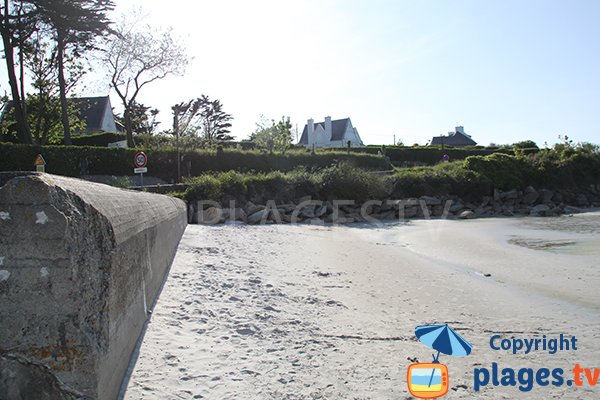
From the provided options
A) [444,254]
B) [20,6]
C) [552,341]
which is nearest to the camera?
[552,341]

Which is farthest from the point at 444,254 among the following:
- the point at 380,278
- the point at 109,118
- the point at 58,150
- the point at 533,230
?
the point at 109,118

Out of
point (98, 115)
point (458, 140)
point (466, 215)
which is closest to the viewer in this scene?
point (466, 215)

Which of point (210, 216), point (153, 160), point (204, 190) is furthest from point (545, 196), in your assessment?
point (153, 160)

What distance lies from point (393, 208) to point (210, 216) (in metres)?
10.7

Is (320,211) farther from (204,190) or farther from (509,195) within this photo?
(509,195)

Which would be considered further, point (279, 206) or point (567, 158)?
point (567, 158)

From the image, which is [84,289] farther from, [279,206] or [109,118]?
[109,118]

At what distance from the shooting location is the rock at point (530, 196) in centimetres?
2908

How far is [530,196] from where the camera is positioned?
2925cm

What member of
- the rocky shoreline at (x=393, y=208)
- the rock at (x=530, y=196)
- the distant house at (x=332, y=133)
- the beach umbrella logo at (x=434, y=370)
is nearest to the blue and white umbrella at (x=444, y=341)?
the beach umbrella logo at (x=434, y=370)

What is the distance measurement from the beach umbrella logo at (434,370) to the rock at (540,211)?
24.6 m

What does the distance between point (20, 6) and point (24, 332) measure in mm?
31376

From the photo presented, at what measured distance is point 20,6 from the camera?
2650cm

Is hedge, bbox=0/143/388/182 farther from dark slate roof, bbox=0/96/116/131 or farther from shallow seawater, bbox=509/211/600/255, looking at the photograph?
dark slate roof, bbox=0/96/116/131
